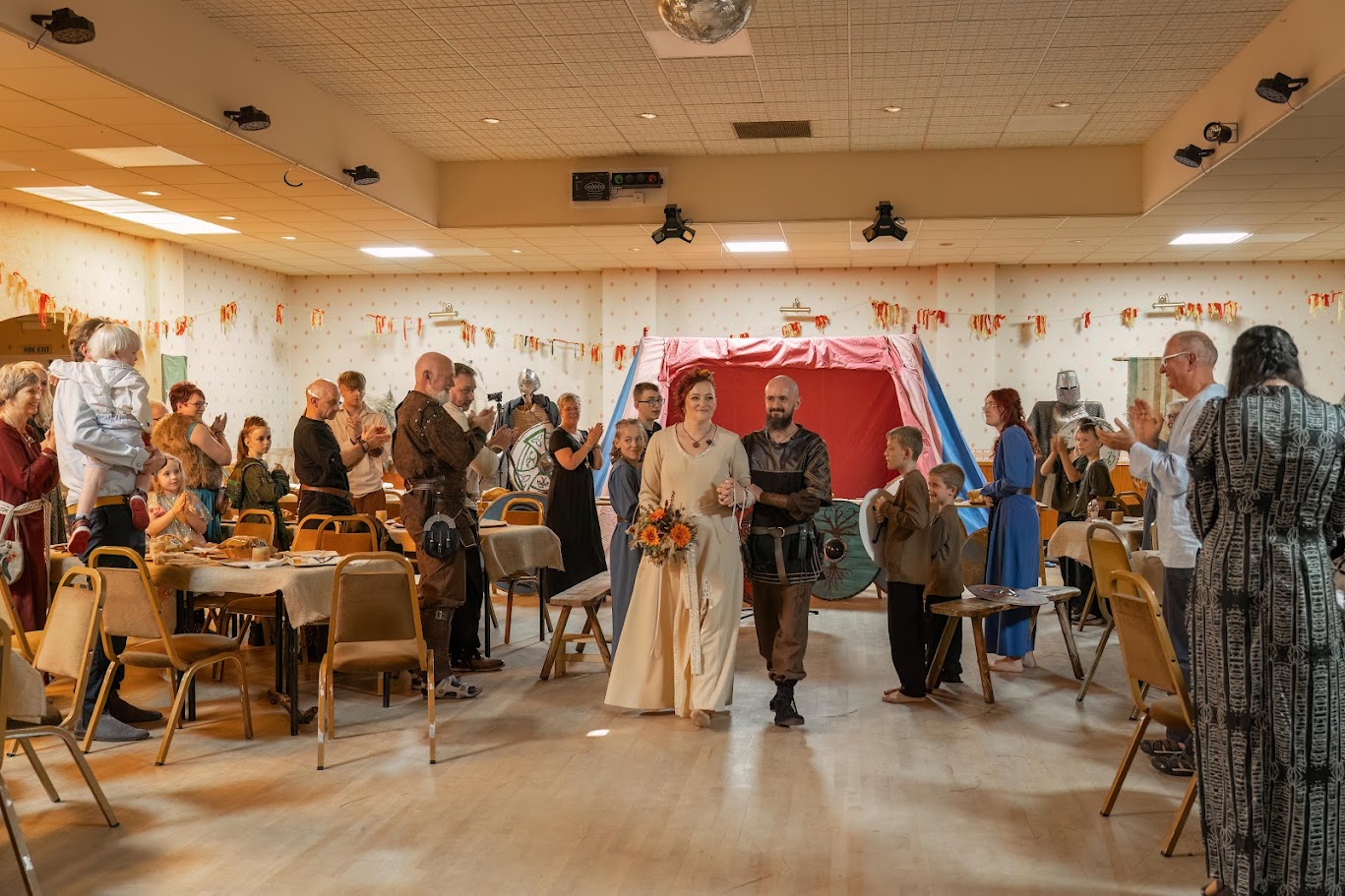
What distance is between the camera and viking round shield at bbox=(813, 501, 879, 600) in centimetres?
859

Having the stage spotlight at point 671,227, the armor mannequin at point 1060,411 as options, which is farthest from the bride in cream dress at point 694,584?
the armor mannequin at point 1060,411

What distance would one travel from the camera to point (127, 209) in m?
10.2

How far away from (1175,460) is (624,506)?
9.68 feet

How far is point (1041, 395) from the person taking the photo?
14.0 meters

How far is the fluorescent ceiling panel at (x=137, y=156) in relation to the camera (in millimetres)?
7884

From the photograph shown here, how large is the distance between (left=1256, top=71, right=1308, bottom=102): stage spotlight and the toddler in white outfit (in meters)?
5.82

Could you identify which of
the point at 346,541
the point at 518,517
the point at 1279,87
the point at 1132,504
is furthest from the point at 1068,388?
the point at 346,541

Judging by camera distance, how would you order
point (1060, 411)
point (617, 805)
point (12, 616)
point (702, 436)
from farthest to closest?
point (1060, 411) → point (702, 436) → point (12, 616) → point (617, 805)

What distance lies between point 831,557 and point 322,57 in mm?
4737

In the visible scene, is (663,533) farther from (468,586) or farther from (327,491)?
(327,491)

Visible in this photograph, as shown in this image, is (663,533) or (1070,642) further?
(1070,642)

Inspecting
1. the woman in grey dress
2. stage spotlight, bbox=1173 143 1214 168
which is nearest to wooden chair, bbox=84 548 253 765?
the woman in grey dress

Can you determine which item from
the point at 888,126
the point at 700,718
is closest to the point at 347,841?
the point at 700,718

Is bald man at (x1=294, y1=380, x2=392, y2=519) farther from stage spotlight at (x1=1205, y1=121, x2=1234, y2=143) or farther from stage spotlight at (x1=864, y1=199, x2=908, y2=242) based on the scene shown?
stage spotlight at (x1=1205, y1=121, x2=1234, y2=143)
